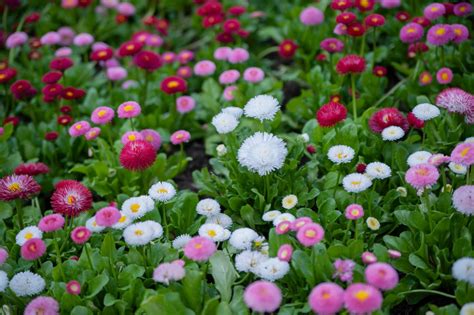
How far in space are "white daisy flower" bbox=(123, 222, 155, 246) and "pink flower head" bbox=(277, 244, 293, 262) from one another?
61 centimetres

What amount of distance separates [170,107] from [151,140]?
0.71m

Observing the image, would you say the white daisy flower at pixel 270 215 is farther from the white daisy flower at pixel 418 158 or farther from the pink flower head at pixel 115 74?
the pink flower head at pixel 115 74

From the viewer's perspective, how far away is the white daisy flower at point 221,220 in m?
3.03

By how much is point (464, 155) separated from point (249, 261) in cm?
107

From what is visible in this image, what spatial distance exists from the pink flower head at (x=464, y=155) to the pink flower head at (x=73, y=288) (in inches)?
70.2

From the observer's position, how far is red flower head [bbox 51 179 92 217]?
294 centimetres

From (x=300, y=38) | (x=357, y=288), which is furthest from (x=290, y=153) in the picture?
(x=300, y=38)

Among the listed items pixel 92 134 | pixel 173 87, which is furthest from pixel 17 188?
pixel 173 87

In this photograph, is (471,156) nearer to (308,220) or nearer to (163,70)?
(308,220)

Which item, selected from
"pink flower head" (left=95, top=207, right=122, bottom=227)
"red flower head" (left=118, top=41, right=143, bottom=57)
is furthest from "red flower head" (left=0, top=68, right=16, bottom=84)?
"pink flower head" (left=95, top=207, right=122, bottom=227)

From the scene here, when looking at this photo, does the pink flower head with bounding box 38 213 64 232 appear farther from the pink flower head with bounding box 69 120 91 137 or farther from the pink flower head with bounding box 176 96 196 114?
the pink flower head with bounding box 176 96 196 114

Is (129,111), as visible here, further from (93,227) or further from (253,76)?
(253,76)

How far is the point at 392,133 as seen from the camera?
3186mm

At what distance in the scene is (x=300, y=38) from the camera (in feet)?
16.1
